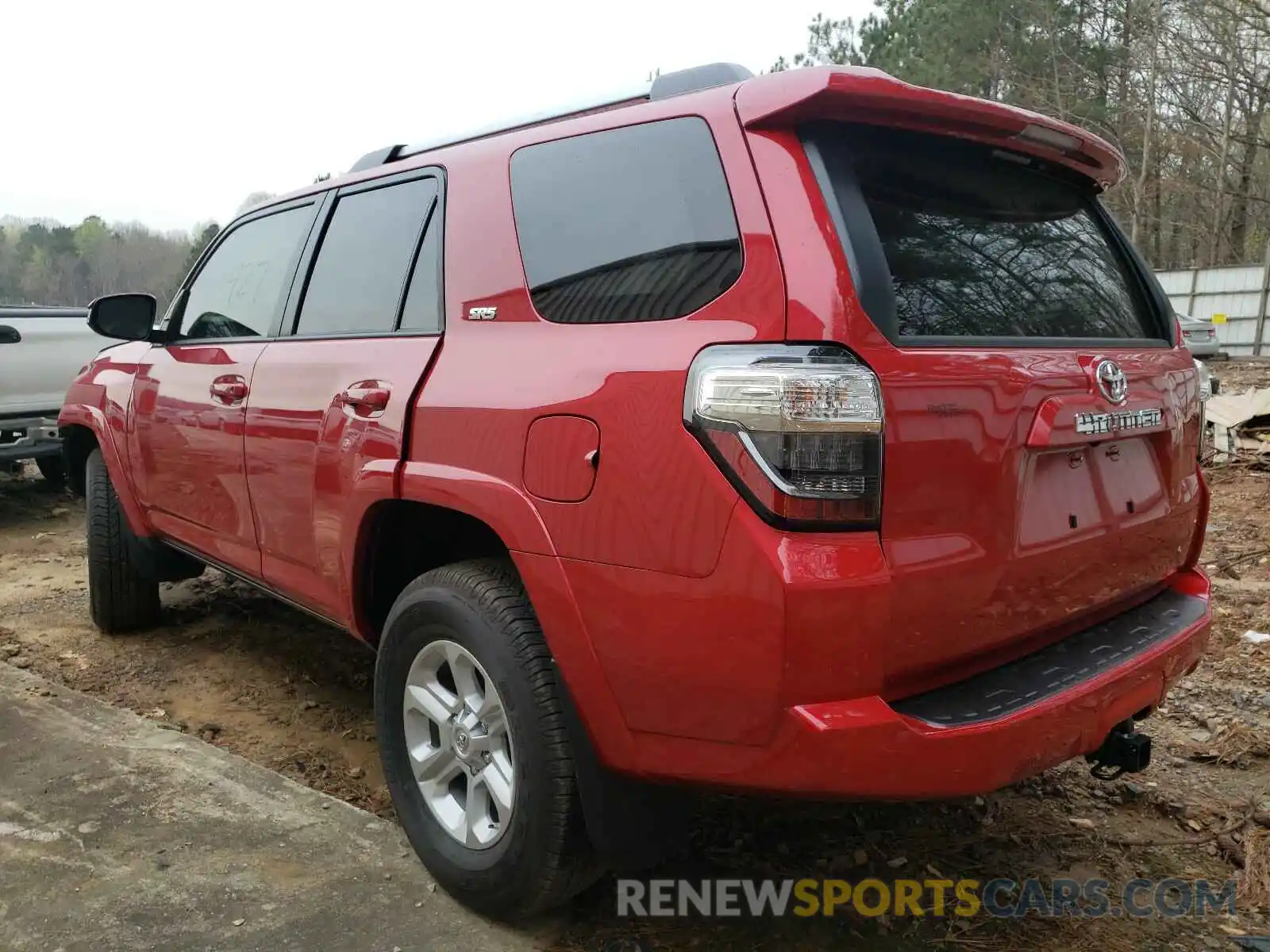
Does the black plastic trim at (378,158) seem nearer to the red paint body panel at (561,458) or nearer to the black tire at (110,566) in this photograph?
the red paint body panel at (561,458)

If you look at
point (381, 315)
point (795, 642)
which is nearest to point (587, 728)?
point (795, 642)

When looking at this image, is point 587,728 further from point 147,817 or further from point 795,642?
point 147,817

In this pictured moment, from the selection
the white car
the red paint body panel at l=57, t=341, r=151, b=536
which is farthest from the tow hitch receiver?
the white car

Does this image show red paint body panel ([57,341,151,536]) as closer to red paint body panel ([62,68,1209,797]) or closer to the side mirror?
the side mirror

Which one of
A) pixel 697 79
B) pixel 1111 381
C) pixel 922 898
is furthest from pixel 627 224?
pixel 922 898

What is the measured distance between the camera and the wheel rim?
7.06 feet

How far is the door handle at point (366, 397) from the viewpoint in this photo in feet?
8.01

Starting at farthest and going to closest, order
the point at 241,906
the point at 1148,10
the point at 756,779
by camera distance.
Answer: the point at 1148,10 → the point at 241,906 → the point at 756,779

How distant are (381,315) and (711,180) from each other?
1.16 m

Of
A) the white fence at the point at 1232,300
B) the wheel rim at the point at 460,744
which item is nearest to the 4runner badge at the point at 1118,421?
the wheel rim at the point at 460,744

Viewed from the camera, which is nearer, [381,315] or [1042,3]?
[381,315]

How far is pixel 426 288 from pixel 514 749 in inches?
47.4

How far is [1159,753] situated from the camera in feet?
10.3

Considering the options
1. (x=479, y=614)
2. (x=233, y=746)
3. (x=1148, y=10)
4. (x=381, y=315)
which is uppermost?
(x=1148, y=10)
